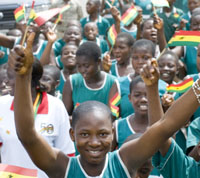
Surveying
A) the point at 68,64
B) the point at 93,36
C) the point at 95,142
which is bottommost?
the point at 68,64

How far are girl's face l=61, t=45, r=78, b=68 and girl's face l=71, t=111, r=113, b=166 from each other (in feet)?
13.6

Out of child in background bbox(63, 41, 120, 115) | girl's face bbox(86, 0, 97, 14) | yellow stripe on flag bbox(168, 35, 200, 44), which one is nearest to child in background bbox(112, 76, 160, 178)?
child in background bbox(63, 41, 120, 115)

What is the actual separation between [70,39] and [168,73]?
9.10ft

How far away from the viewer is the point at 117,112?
17.3ft

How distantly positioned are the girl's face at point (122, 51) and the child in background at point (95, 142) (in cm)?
→ 371

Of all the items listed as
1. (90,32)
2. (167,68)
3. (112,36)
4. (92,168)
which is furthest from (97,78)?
(90,32)

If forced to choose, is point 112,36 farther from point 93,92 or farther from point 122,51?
point 93,92

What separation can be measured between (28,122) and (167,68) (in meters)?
3.70

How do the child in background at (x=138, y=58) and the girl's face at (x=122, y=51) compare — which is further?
the girl's face at (x=122, y=51)

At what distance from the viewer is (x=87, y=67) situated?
5.96 metres

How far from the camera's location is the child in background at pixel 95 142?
2.88 meters

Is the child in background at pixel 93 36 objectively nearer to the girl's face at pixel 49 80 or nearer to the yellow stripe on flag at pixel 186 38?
the girl's face at pixel 49 80

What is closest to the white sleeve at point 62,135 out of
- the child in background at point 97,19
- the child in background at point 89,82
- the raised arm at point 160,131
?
the raised arm at point 160,131

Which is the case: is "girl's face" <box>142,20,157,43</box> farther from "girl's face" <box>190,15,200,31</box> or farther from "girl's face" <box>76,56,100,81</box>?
"girl's face" <box>76,56,100,81</box>
